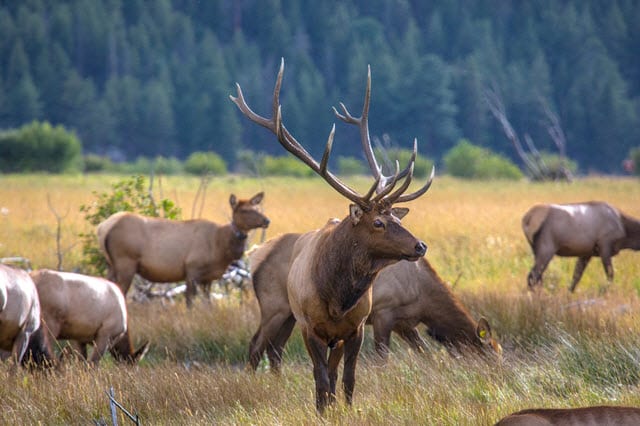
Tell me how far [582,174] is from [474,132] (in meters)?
9.23

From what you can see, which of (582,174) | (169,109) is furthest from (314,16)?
(582,174)

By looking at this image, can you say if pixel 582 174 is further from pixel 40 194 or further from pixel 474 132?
pixel 40 194

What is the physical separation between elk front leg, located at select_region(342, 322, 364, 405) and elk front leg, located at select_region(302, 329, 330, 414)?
0.45 ft

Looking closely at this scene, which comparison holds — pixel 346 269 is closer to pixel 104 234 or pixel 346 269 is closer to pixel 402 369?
pixel 402 369

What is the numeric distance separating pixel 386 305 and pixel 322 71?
76.4 metres

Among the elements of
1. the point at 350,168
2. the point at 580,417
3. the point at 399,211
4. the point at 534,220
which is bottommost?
the point at 350,168

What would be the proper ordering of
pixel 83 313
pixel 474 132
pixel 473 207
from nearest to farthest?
1. pixel 83 313
2. pixel 473 207
3. pixel 474 132

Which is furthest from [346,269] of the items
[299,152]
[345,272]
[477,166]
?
[477,166]

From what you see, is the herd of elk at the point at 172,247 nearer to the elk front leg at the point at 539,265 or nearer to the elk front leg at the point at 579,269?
the elk front leg at the point at 539,265

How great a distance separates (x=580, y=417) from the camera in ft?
15.9

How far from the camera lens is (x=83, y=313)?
8891 mm

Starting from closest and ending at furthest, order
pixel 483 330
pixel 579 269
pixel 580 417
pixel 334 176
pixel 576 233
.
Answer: pixel 580 417 < pixel 334 176 < pixel 483 330 < pixel 576 233 < pixel 579 269

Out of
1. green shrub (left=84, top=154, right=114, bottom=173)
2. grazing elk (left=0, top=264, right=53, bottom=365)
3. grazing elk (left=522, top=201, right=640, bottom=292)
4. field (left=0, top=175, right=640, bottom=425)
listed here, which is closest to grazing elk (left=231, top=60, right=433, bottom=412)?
field (left=0, top=175, right=640, bottom=425)

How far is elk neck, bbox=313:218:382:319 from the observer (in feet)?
22.0
